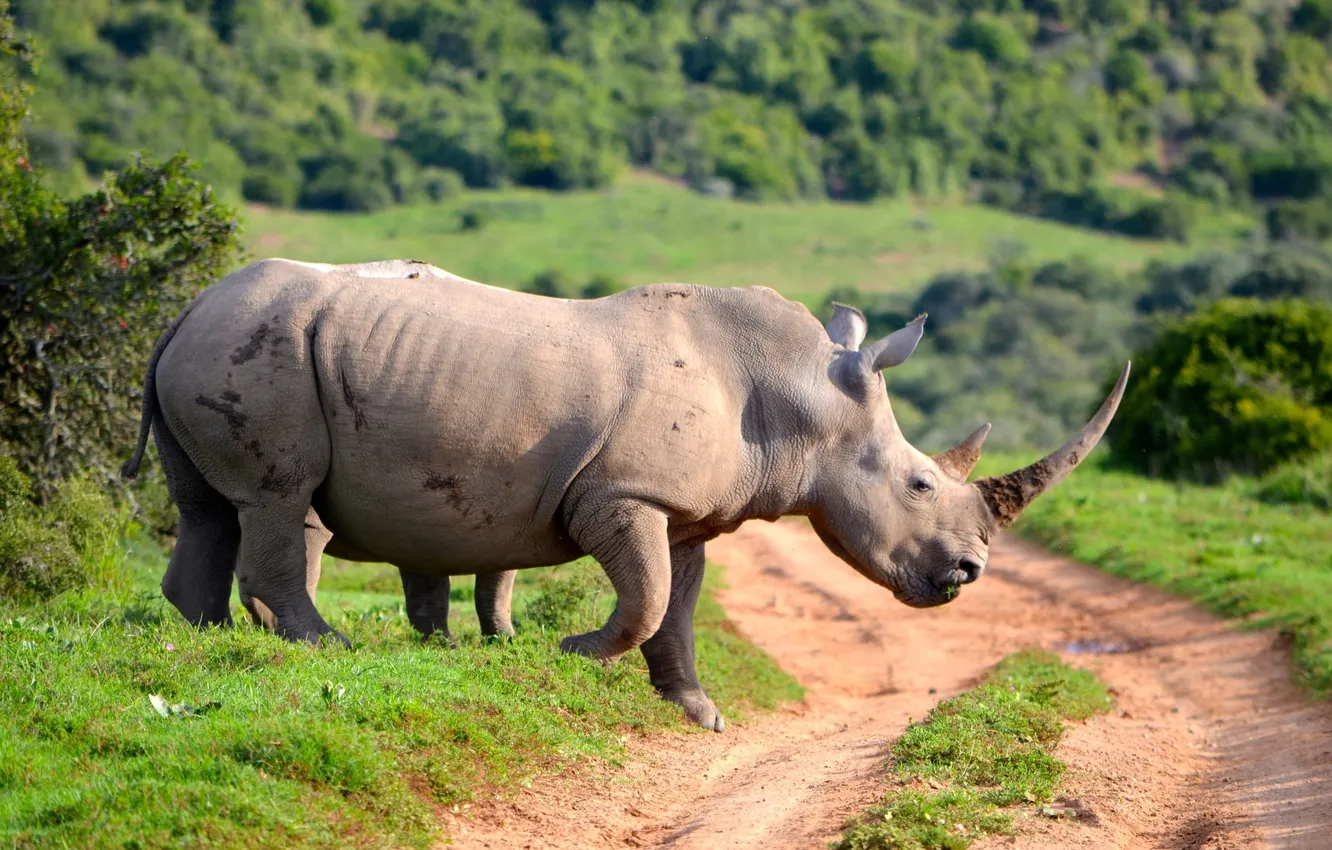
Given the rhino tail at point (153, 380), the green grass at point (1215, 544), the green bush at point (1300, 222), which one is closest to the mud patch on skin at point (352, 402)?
the rhino tail at point (153, 380)

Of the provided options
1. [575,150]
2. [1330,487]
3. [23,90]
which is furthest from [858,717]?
[575,150]

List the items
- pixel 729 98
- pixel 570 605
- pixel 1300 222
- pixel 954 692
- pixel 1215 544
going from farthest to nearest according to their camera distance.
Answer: pixel 729 98 → pixel 1300 222 → pixel 1215 544 → pixel 954 692 → pixel 570 605

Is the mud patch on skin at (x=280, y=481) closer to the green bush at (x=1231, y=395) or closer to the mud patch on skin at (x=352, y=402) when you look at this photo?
the mud patch on skin at (x=352, y=402)

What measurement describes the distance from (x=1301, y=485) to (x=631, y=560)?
12.2 m

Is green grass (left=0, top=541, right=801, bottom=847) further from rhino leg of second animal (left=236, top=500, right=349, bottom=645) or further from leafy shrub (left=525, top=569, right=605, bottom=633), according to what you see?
leafy shrub (left=525, top=569, right=605, bottom=633)

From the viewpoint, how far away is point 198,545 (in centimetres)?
865

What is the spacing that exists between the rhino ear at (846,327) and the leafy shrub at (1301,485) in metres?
10.4

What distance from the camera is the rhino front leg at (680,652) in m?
9.01

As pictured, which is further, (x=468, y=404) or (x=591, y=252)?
(x=591, y=252)

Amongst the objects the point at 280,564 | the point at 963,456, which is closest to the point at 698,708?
the point at 963,456

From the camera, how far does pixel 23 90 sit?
1400 cm

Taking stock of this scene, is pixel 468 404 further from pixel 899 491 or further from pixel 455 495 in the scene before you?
pixel 899 491

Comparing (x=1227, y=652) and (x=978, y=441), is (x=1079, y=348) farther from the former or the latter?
(x=978, y=441)

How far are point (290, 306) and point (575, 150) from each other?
59721 mm
